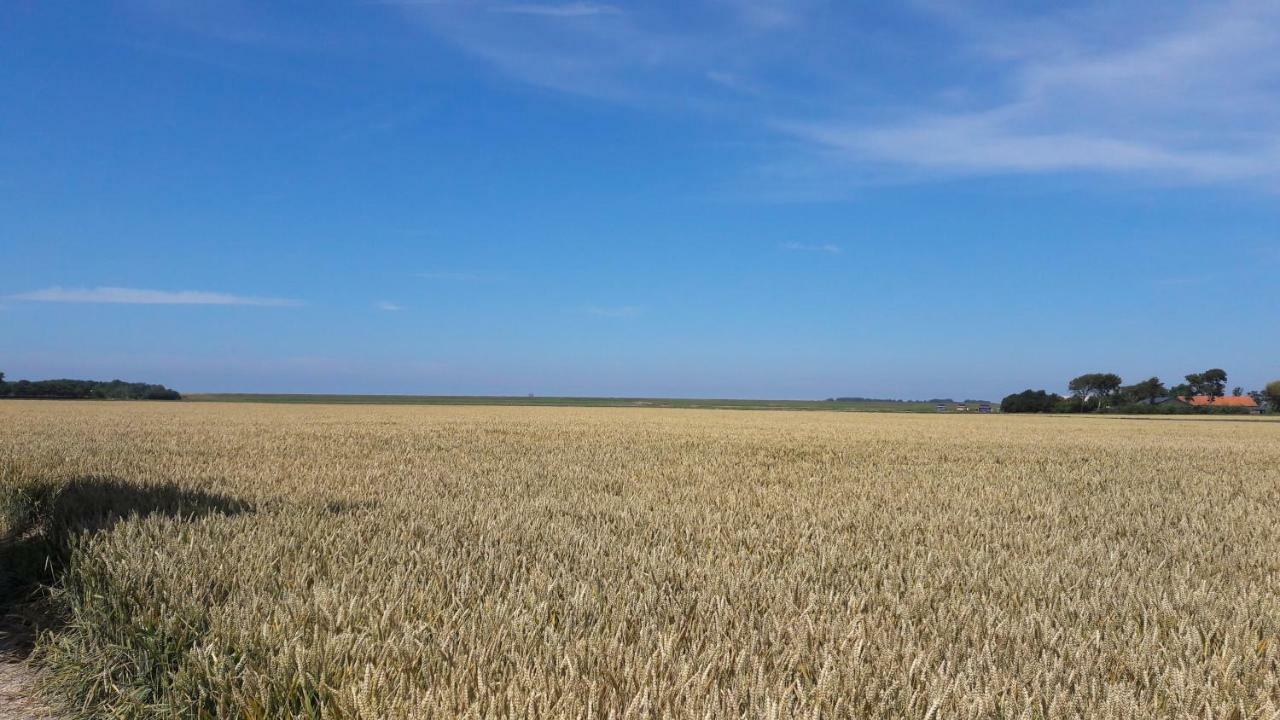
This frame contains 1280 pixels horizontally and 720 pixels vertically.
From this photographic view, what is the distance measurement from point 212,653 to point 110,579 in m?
1.53

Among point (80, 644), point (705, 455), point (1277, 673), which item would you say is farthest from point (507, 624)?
point (705, 455)

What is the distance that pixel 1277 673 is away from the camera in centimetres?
255

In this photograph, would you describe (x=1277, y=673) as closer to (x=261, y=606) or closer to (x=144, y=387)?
(x=261, y=606)

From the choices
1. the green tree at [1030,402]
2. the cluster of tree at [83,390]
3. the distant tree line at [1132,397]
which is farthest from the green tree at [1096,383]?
the cluster of tree at [83,390]

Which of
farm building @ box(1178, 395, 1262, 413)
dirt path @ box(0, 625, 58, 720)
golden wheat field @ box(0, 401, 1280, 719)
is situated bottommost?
dirt path @ box(0, 625, 58, 720)

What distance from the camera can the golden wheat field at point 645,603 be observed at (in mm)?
2205

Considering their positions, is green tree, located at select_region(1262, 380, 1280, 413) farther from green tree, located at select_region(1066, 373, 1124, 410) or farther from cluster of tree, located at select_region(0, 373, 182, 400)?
cluster of tree, located at select_region(0, 373, 182, 400)

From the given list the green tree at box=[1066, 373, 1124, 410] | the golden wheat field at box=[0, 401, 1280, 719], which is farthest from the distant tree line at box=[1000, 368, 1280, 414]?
the golden wheat field at box=[0, 401, 1280, 719]

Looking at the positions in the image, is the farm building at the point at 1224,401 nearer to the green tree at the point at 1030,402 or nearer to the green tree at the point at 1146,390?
the green tree at the point at 1146,390

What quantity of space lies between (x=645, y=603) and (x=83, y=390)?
316 ft

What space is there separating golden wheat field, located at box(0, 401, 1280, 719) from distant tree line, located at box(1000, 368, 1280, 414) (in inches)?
3195

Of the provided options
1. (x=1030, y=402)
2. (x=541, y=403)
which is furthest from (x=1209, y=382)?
(x=541, y=403)

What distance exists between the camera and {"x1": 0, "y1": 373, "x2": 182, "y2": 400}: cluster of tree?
76.2 meters

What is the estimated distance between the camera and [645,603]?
9.98 ft
